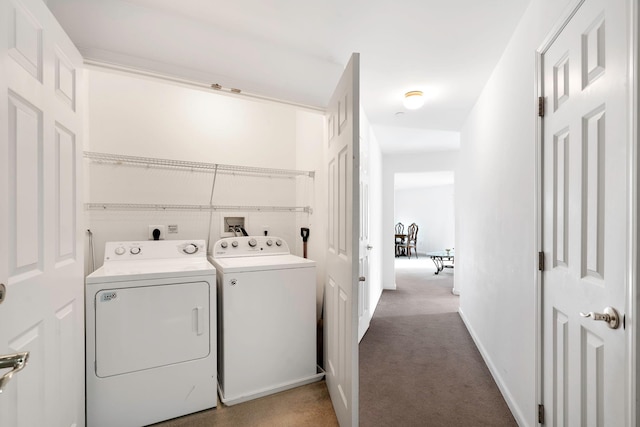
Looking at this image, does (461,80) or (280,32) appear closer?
(280,32)

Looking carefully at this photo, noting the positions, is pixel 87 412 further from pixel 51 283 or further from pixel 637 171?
pixel 637 171

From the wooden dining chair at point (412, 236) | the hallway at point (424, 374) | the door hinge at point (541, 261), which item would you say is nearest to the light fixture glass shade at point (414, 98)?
the door hinge at point (541, 261)

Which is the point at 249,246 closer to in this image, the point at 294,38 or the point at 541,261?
the point at 294,38

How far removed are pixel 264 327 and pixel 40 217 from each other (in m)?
1.36

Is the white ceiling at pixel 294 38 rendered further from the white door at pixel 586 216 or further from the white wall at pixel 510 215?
the white door at pixel 586 216

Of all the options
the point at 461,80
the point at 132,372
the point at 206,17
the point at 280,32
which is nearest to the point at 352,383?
the point at 132,372

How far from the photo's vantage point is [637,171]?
0.82 meters

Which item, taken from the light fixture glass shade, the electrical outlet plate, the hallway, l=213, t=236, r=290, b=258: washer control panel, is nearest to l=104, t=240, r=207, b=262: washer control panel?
l=213, t=236, r=290, b=258: washer control panel

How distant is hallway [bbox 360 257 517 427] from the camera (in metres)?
1.82

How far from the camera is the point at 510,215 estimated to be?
1.90 metres

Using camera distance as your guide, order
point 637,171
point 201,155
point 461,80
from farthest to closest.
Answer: point 201,155, point 461,80, point 637,171

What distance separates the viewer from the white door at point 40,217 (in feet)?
3.04

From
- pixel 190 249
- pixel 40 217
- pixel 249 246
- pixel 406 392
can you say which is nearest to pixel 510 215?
pixel 406 392

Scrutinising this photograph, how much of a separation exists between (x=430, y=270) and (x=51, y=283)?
23.0 feet
